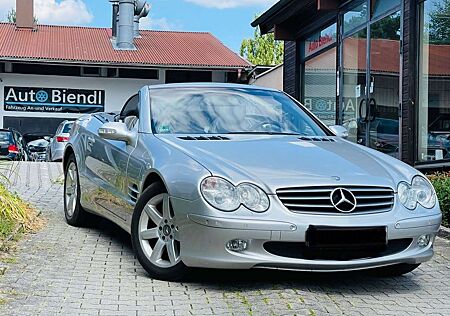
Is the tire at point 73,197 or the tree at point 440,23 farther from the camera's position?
the tree at point 440,23

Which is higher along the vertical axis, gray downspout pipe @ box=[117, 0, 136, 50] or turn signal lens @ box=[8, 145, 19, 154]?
gray downspout pipe @ box=[117, 0, 136, 50]

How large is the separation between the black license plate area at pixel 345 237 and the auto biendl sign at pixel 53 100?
25.8 m

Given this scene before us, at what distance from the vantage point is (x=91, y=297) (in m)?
4.50

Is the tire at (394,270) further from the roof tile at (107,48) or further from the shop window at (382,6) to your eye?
the roof tile at (107,48)

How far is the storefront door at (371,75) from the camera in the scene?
1112cm

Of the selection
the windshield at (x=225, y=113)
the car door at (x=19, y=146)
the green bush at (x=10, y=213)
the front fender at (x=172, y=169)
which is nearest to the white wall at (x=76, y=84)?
the car door at (x=19, y=146)

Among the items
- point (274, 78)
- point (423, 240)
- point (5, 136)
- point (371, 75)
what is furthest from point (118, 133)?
point (274, 78)

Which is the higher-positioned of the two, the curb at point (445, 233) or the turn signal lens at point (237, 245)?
the turn signal lens at point (237, 245)

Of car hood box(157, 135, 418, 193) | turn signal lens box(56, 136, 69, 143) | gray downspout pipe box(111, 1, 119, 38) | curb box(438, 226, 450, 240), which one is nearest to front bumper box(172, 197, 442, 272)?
car hood box(157, 135, 418, 193)

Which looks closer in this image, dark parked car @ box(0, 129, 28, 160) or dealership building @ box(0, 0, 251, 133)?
dark parked car @ box(0, 129, 28, 160)

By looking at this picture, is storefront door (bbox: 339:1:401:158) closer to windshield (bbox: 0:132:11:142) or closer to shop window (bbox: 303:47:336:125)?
shop window (bbox: 303:47:336:125)

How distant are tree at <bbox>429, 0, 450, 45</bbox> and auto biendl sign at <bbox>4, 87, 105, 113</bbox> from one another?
2108 cm

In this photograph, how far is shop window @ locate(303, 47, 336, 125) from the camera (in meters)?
14.4

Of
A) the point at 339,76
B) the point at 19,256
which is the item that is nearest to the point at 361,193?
the point at 19,256
